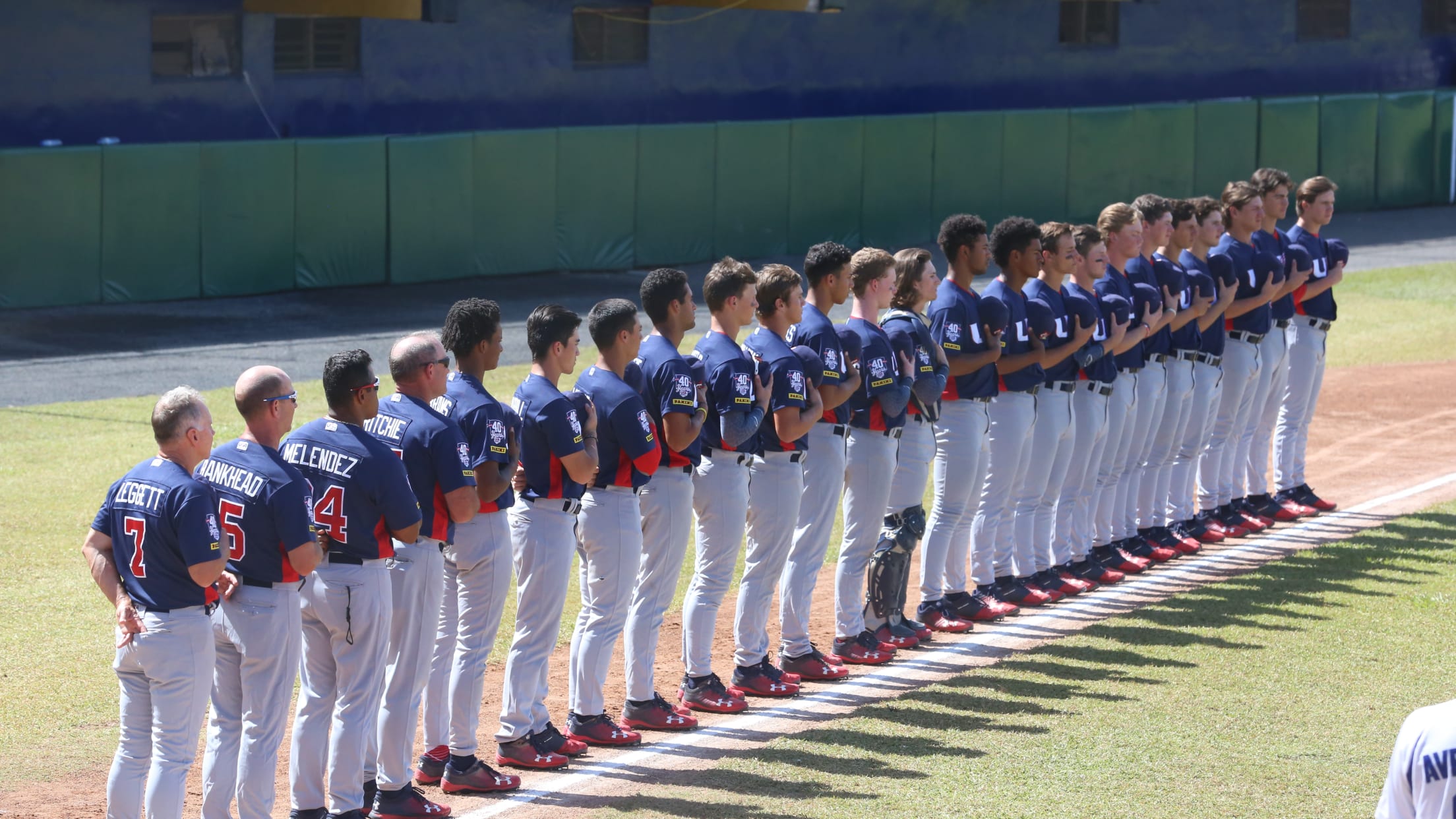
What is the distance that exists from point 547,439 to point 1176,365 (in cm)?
518

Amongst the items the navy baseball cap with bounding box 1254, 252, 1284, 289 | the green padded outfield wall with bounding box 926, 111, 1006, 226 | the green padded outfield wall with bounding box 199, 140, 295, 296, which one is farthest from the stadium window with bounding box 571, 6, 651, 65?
the navy baseball cap with bounding box 1254, 252, 1284, 289

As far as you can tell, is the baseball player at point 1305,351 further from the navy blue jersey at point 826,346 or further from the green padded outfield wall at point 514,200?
the green padded outfield wall at point 514,200

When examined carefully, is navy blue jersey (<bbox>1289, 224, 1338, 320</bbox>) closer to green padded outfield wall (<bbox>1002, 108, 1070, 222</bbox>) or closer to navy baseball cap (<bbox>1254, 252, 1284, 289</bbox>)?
navy baseball cap (<bbox>1254, 252, 1284, 289</bbox>)

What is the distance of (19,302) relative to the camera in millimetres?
18000

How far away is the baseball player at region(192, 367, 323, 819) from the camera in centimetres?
541

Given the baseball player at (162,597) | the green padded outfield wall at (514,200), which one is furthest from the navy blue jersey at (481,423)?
the green padded outfield wall at (514,200)

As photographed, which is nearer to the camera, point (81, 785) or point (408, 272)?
point (81, 785)

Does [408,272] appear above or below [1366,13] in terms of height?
below

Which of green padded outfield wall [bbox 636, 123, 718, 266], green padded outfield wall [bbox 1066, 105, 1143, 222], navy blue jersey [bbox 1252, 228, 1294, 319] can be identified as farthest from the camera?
green padded outfield wall [bbox 1066, 105, 1143, 222]

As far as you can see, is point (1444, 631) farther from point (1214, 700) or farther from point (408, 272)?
point (408, 272)

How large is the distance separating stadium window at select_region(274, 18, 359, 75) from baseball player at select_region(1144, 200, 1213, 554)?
543 inches

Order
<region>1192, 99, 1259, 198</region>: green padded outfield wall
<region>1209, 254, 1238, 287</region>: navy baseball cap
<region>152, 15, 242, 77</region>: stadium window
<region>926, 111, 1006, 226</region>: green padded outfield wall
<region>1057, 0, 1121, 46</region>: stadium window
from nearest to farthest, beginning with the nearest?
<region>1209, 254, 1238, 287</region>: navy baseball cap → <region>152, 15, 242, 77</region>: stadium window → <region>926, 111, 1006, 226</region>: green padded outfield wall → <region>1192, 99, 1259, 198</region>: green padded outfield wall → <region>1057, 0, 1121, 46</region>: stadium window

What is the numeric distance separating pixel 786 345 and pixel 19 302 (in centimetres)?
1301

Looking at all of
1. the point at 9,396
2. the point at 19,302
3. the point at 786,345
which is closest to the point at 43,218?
the point at 19,302
